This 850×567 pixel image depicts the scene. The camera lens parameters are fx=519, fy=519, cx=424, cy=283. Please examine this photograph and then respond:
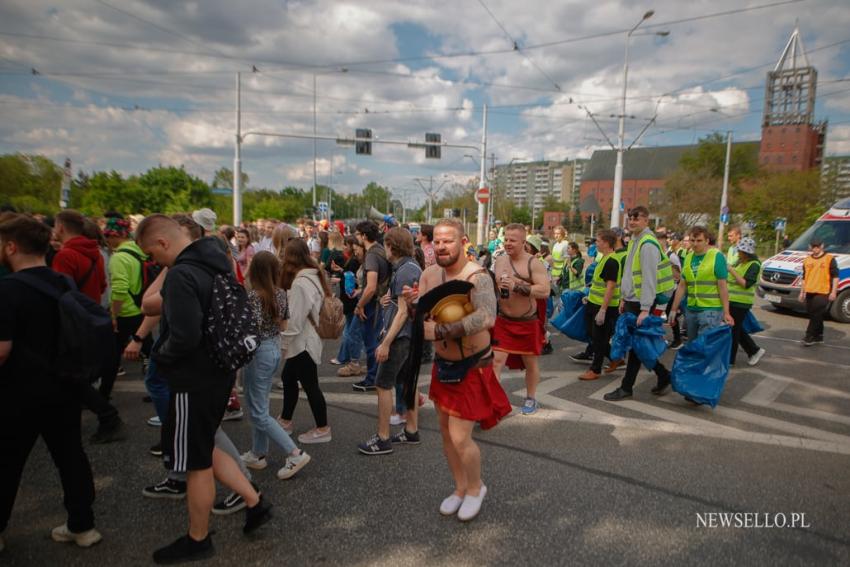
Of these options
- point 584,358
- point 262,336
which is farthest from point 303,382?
point 584,358

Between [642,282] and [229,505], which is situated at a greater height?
[642,282]

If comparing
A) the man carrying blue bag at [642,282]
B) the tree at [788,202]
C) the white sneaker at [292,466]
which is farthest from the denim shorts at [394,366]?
the tree at [788,202]

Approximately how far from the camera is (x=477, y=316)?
2.93m

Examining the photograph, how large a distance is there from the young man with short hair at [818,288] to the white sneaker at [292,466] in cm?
877

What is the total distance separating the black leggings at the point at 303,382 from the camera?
13.4 feet

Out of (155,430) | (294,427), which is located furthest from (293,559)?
(155,430)

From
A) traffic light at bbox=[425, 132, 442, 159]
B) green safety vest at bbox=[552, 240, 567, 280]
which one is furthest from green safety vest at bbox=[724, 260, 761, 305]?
traffic light at bbox=[425, 132, 442, 159]

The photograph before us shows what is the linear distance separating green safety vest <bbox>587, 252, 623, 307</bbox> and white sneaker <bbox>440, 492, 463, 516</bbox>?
376 cm

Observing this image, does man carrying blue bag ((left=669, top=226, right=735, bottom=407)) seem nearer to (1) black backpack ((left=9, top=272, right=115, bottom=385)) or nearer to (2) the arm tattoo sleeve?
(2) the arm tattoo sleeve

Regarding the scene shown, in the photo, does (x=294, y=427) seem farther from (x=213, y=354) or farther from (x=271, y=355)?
(x=213, y=354)

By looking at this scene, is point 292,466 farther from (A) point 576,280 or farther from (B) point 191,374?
(A) point 576,280

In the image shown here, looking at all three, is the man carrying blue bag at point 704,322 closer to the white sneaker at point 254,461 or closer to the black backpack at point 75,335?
the white sneaker at point 254,461

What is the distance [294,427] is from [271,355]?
1.28m

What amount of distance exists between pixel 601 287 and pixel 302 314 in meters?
4.14
